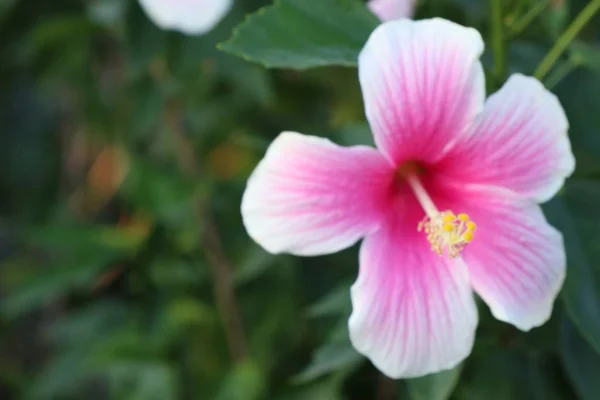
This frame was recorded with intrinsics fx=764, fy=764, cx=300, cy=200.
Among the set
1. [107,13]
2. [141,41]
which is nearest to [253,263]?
[141,41]

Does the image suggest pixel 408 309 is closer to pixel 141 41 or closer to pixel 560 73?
pixel 560 73

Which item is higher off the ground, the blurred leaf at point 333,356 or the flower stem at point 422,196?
the flower stem at point 422,196

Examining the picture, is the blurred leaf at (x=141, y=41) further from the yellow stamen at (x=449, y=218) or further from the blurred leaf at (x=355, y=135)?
the yellow stamen at (x=449, y=218)

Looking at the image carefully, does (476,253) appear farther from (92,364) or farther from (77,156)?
(77,156)

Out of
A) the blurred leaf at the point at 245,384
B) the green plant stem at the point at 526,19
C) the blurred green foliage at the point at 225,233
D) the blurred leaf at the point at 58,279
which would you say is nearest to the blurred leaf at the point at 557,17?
the blurred green foliage at the point at 225,233

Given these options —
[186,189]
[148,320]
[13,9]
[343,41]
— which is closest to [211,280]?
[148,320]

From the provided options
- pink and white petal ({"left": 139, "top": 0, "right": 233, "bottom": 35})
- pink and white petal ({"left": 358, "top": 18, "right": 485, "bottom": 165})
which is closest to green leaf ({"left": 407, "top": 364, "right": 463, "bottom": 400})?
pink and white petal ({"left": 358, "top": 18, "right": 485, "bottom": 165})

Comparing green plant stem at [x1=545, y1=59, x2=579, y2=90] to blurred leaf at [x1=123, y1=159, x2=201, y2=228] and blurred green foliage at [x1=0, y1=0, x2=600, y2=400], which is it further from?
blurred leaf at [x1=123, y1=159, x2=201, y2=228]
